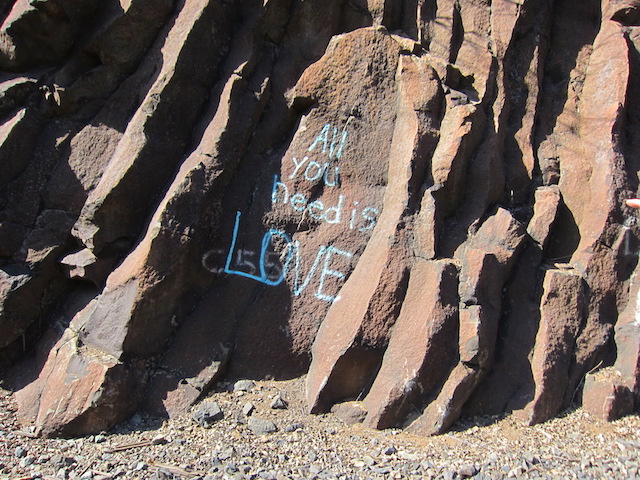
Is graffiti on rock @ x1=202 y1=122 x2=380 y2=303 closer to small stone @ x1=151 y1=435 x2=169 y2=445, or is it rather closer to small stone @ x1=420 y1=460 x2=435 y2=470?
small stone @ x1=151 y1=435 x2=169 y2=445

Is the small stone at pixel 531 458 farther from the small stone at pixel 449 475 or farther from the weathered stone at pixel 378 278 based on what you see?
the weathered stone at pixel 378 278

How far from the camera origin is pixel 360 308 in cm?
397

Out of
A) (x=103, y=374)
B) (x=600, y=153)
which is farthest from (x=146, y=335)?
(x=600, y=153)

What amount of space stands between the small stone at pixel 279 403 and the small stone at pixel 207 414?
1.27 ft

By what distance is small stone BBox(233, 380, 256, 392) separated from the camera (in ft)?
13.1

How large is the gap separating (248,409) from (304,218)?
1603 mm

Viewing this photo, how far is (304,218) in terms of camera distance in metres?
4.42

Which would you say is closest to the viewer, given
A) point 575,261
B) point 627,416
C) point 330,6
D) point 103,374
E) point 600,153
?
point 103,374

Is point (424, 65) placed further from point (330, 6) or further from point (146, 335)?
point (146, 335)

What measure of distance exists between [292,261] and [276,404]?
1.15 metres

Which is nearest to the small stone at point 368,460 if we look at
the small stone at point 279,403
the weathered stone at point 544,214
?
the small stone at point 279,403

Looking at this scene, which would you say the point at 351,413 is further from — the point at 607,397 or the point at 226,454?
the point at 607,397

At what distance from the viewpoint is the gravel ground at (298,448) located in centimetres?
313

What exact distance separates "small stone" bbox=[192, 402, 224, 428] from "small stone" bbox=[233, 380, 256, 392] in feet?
0.82
